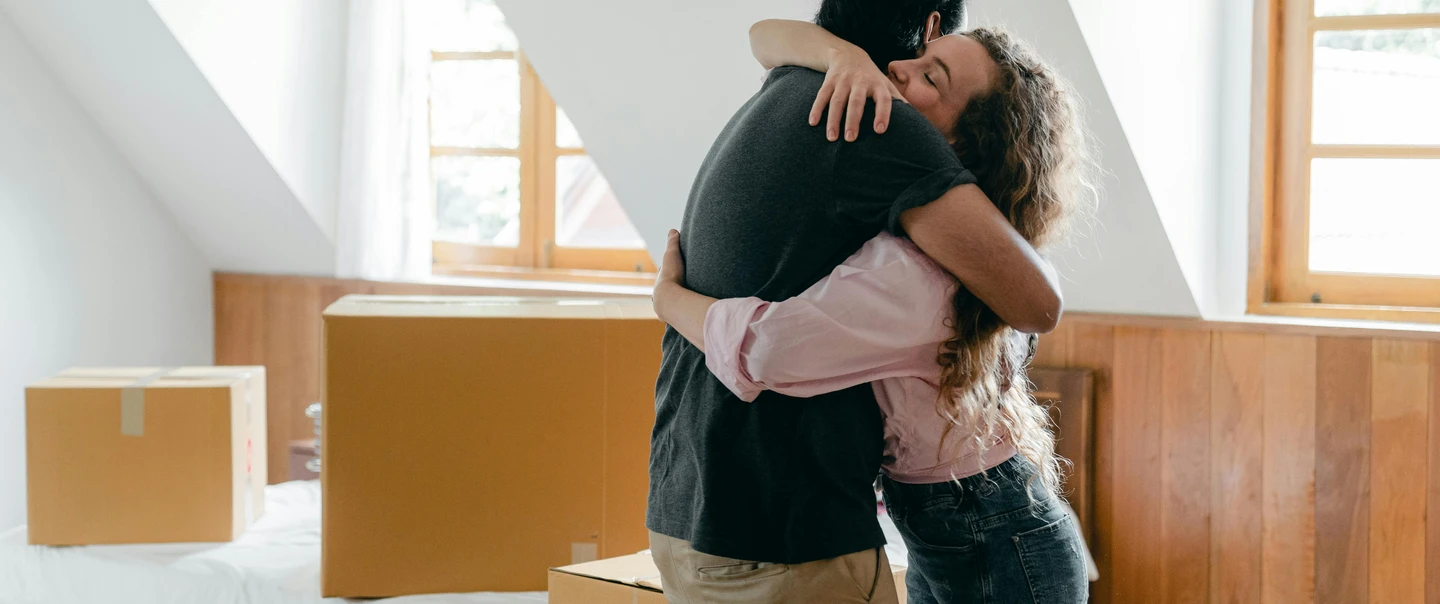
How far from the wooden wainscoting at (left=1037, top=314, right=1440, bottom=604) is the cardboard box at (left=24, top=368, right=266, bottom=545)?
1699 millimetres

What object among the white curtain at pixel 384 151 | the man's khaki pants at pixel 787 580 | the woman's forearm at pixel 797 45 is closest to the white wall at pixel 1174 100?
the woman's forearm at pixel 797 45

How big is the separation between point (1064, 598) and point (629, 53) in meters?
1.78

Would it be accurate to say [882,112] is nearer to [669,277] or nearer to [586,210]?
[669,277]

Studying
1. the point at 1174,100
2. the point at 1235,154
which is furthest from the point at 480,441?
the point at 1235,154

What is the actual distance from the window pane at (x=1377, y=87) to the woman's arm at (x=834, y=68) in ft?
5.73

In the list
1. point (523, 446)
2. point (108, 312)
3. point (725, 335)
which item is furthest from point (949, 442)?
point (108, 312)

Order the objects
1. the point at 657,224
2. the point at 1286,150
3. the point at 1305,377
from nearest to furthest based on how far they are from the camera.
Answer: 1. the point at 1305,377
2. the point at 1286,150
3. the point at 657,224

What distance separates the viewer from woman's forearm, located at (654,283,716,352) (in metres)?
1.02

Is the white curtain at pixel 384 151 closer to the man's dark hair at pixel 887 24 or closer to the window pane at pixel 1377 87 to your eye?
the window pane at pixel 1377 87

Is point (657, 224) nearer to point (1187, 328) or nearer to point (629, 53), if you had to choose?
point (629, 53)

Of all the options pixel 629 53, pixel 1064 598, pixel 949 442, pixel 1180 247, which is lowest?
pixel 1064 598

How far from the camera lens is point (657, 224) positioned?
2994mm

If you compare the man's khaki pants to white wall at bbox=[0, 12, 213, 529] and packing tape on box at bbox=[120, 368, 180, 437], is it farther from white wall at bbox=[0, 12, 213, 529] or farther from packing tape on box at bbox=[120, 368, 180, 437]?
white wall at bbox=[0, 12, 213, 529]

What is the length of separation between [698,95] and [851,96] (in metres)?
1.67
